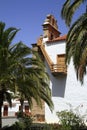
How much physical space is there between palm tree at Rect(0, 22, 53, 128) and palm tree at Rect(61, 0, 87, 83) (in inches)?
143

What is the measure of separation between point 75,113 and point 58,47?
7.41 meters

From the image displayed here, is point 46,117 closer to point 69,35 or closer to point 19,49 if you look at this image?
point 19,49

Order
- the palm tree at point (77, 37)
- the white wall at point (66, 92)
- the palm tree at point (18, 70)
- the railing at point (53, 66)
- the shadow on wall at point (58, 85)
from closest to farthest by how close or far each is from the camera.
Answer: the palm tree at point (77, 37) < the palm tree at point (18, 70) < the white wall at point (66, 92) < the railing at point (53, 66) < the shadow on wall at point (58, 85)

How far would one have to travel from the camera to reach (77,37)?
17.1 meters

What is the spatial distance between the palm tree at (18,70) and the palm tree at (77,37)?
3625 mm

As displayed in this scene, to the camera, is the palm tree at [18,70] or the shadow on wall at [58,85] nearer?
the palm tree at [18,70]

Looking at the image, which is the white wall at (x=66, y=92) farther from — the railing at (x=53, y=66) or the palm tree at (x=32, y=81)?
the palm tree at (x=32, y=81)

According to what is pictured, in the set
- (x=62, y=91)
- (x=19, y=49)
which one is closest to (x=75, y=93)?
(x=62, y=91)

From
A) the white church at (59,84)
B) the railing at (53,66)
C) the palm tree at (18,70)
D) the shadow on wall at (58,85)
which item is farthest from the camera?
the shadow on wall at (58,85)

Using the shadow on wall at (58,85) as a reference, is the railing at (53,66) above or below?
above

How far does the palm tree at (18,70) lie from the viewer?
20.3m

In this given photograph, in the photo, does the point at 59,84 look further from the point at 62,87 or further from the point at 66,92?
the point at 66,92

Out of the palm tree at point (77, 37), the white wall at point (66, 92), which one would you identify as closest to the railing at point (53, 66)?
the white wall at point (66, 92)

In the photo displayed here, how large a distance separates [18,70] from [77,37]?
544 centimetres
